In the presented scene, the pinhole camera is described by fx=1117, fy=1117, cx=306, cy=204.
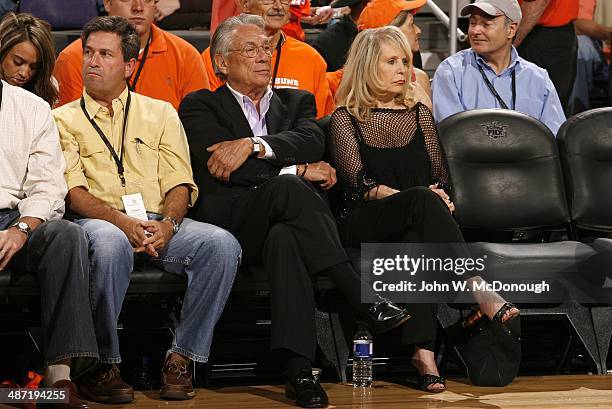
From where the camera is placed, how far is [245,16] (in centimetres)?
452

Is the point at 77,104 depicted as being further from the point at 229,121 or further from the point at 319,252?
the point at 319,252

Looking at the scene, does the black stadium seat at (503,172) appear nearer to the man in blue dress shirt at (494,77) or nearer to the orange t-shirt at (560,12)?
the man in blue dress shirt at (494,77)

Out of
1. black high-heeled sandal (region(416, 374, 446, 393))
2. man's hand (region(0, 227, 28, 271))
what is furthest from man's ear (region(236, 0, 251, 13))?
black high-heeled sandal (region(416, 374, 446, 393))

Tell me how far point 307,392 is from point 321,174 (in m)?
0.99

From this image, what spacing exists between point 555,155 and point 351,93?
912mm

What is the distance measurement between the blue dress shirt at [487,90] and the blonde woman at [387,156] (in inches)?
25.7

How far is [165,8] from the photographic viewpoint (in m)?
6.13

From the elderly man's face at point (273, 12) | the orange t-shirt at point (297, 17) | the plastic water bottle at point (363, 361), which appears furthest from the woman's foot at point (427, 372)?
the orange t-shirt at point (297, 17)

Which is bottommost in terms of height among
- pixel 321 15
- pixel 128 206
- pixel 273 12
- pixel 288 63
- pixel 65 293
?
pixel 65 293

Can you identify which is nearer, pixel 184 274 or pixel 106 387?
pixel 106 387

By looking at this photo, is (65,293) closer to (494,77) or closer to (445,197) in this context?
(445,197)

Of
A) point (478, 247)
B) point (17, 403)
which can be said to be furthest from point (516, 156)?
point (17, 403)

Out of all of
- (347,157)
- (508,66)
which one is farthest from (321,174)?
(508,66)

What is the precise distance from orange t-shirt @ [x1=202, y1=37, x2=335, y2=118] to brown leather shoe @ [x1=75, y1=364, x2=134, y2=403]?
180 centimetres
